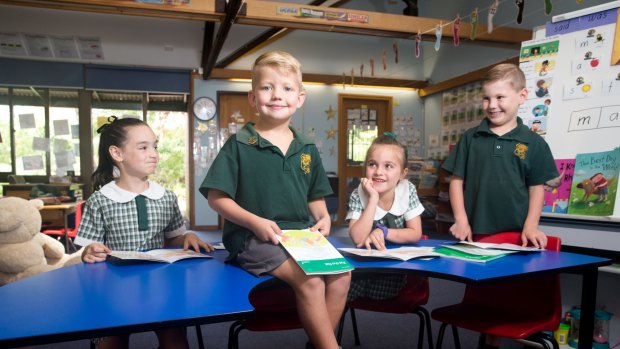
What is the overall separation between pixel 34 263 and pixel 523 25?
5664mm

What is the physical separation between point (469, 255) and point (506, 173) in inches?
19.4

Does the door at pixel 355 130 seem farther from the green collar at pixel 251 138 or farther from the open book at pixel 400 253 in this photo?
the green collar at pixel 251 138

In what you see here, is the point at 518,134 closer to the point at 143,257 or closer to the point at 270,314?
the point at 270,314

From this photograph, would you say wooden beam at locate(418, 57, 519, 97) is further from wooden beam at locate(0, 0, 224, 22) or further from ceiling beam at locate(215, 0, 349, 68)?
wooden beam at locate(0, 0, 224, 22)

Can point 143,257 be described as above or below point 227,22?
below

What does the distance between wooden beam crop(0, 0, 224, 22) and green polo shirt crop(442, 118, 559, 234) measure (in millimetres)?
3025

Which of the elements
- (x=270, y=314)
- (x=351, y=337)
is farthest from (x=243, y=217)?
(x=351, y=337)

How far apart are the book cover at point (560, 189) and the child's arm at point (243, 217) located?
5.47 ft

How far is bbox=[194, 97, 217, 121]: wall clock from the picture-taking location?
619 cm

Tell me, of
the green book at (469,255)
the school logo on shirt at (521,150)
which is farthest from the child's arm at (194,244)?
the school logo on shirt at (521,150)

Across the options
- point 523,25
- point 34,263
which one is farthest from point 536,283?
point 523,25

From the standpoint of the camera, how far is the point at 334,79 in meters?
6.60

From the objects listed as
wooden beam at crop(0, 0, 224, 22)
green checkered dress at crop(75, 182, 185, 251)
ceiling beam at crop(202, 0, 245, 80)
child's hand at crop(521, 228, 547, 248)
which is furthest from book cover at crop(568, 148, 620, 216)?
wooden beam at crop(0, 0, 224, 22)

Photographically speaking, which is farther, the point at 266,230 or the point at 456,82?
the point at 456,82
